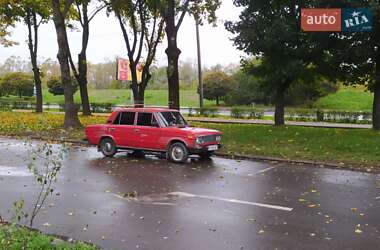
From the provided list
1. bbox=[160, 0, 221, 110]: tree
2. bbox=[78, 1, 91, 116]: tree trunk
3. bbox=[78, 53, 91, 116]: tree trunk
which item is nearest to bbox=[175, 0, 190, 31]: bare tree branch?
bbox=[160, 0, 221, 110]: tree

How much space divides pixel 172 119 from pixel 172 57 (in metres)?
8.09

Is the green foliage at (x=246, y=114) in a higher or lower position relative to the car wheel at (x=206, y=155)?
higher

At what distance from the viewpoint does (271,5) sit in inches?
778

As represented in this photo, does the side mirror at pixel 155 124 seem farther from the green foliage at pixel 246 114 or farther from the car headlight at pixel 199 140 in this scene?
the green foliage at pixel 246 114

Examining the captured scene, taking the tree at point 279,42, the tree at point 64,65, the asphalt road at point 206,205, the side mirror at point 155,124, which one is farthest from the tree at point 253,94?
the asphalt road at point 206,205

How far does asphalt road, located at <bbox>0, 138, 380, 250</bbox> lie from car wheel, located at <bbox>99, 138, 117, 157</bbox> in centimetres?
155

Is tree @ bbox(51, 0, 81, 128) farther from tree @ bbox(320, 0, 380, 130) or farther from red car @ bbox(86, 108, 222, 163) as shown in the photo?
tree @ bbox(320, 0, 380, 130)

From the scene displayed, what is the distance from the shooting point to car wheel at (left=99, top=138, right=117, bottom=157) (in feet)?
47.0

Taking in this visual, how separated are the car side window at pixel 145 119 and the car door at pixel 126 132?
0.20 meters

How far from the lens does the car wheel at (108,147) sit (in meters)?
14.3

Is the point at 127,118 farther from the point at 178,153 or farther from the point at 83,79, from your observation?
the point at 83,79

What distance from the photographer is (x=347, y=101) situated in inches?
2131

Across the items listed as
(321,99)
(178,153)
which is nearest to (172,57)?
(178,153)

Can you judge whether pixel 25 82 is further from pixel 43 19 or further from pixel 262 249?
pixel 262 249
